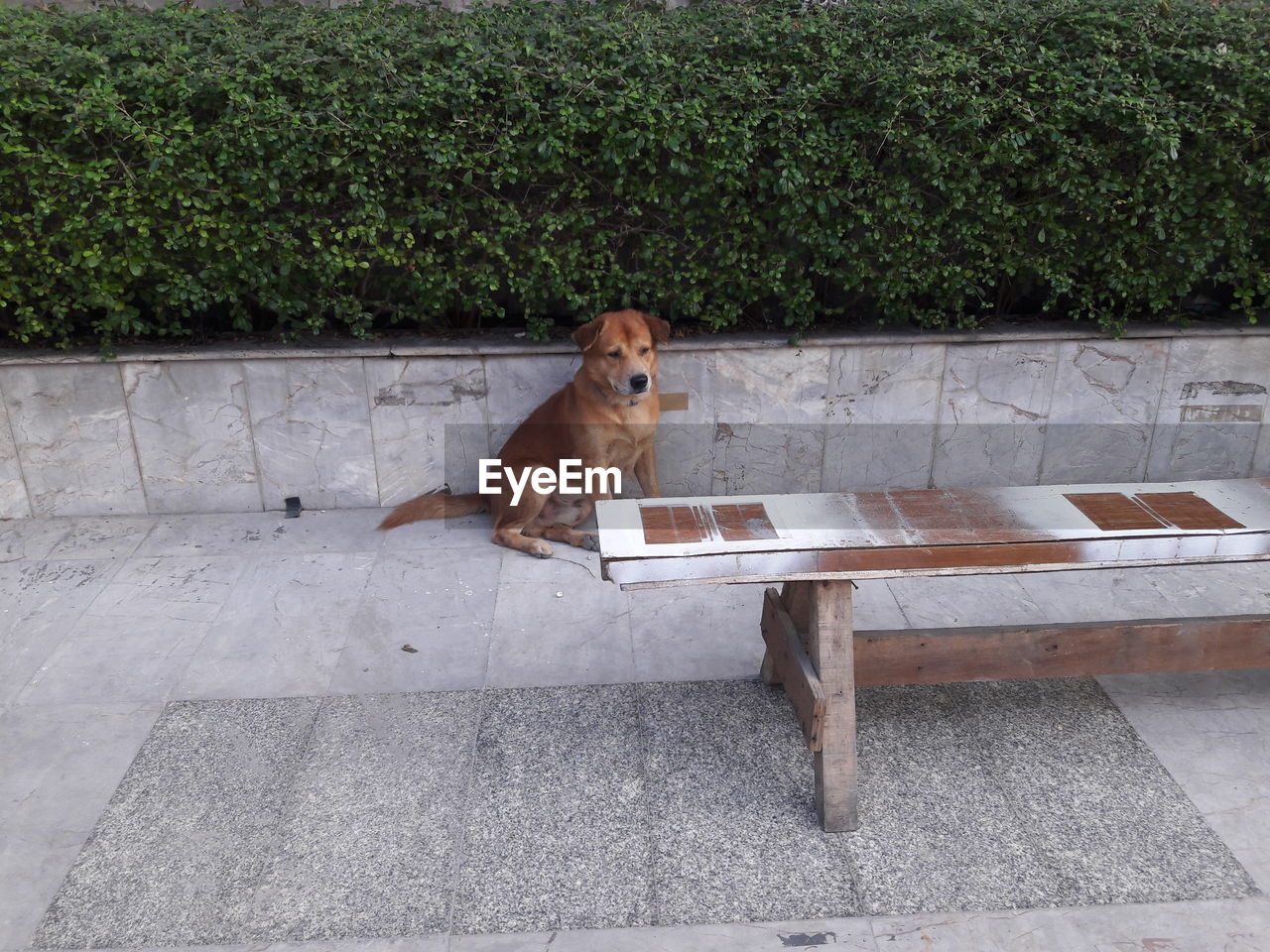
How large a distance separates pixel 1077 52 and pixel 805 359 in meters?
2.22

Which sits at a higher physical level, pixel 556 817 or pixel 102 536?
pixel 102 536

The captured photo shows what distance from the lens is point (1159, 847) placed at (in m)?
3.34

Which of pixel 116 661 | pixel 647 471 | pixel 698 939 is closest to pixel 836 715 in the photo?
pixel 698 939

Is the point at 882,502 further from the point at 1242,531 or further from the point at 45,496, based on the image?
the point at 45,496

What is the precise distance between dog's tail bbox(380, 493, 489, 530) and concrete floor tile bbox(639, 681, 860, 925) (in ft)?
6.58

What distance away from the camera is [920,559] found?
339 centimetres

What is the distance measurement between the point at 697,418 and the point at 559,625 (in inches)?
67.5

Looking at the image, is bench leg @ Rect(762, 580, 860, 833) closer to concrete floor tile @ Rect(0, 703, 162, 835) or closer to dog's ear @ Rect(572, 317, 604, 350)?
dog's ear @ Rect(572, 317, 604, 350)

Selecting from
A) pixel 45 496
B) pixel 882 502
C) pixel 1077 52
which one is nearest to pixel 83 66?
pixel 45 496

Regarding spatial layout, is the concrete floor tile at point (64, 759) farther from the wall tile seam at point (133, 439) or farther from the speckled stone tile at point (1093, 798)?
the speckled stone tile at point (1093, 798)

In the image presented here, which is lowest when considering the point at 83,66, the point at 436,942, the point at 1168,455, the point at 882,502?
the point at 436,942

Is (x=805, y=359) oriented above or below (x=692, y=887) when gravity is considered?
above

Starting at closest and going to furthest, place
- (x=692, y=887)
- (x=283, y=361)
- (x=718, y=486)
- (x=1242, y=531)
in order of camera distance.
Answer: (x=692, y=887) → (x=1242, y=531) → (x=283, y=361) → (x=718, y=486)

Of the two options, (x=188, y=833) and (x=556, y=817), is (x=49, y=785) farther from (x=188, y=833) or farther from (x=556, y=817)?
(x=556, y=817)
